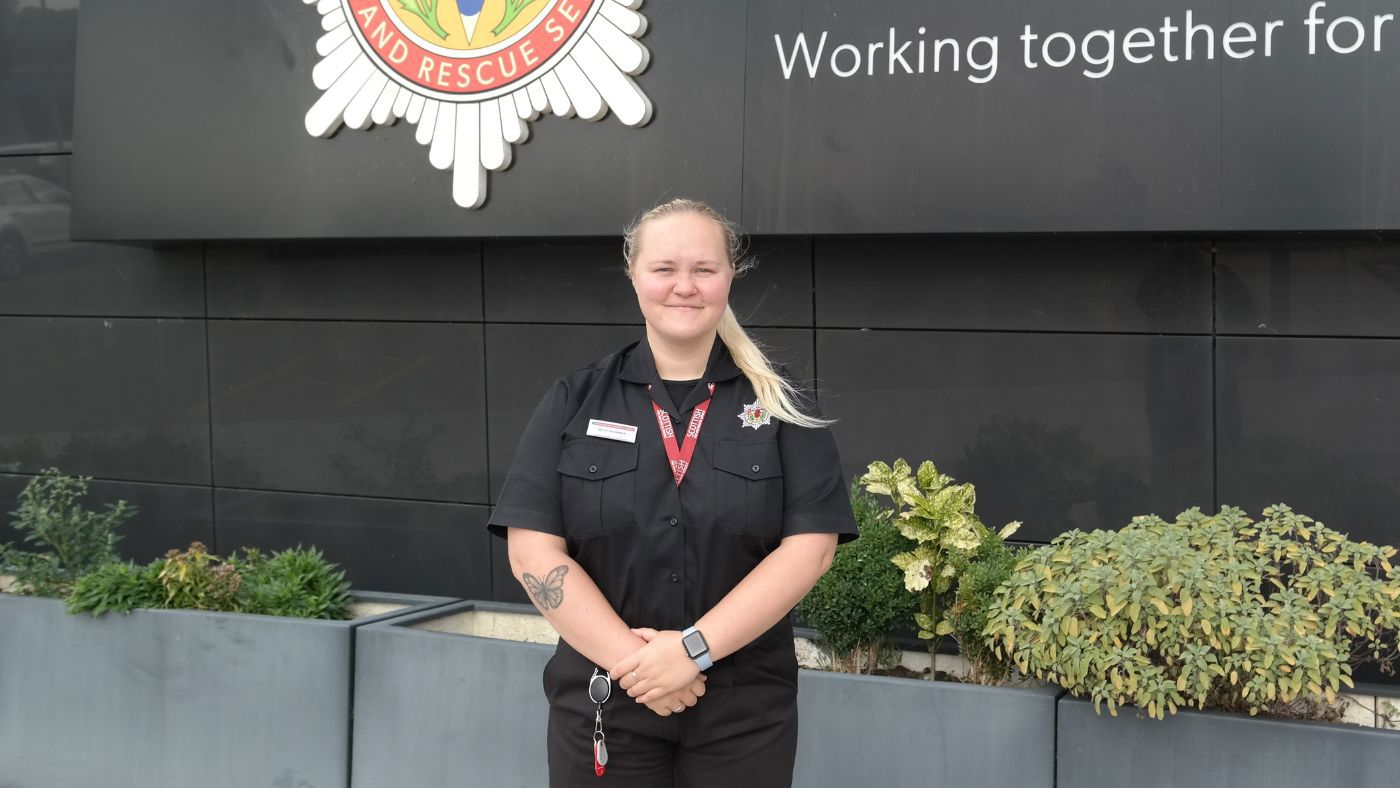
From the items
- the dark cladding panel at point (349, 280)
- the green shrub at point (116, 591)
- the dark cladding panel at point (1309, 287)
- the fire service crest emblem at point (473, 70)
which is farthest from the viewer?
the dark cladding panel at point (349, 280)

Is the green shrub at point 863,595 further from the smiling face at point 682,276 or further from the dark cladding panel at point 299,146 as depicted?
the smiling face at point 682,276

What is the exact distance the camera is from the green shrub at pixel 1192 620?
3.97 metres

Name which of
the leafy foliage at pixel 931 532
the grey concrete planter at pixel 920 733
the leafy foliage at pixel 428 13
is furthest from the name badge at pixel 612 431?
the leafy foliage at pixel 428 13

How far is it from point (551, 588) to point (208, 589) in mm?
3392

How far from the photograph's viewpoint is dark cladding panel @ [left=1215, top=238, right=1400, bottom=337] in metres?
5.31

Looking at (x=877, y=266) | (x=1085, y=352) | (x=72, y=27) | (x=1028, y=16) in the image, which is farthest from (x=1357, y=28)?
(x=72, y=27)

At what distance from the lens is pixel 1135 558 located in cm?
418

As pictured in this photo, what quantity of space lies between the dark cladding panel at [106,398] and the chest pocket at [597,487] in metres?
5.14

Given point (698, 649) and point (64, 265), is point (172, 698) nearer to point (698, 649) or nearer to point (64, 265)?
point (64, 265)

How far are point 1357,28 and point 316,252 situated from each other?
16.0 feet

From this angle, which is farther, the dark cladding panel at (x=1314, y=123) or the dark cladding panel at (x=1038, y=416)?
the dark cladding panel at (x=1038, y=416)

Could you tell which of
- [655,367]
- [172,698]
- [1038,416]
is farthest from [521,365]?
[655,367]

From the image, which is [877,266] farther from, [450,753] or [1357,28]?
[450,753]

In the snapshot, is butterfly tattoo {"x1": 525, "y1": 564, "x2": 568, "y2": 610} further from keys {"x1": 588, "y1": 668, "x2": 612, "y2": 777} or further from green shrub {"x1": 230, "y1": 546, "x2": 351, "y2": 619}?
green shrub {"x1": 230, "y1": 546, "x2": 351, "y2": 619}
